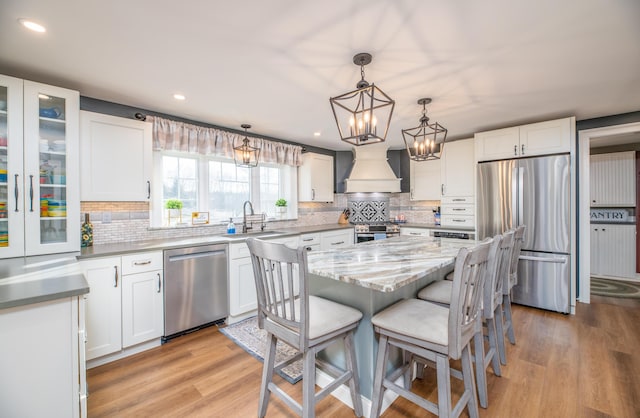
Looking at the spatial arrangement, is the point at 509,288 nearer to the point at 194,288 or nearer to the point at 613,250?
the point at 194,288

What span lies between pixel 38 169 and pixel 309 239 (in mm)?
2859

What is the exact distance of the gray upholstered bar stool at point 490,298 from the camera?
1.70 meters

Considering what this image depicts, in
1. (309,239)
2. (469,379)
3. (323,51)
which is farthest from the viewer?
(309,239)

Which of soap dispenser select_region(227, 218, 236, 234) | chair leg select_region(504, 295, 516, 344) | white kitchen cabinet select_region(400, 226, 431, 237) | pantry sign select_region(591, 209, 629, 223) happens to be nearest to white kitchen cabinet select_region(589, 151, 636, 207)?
pantry sign select_region(591, 209, 629, 223)

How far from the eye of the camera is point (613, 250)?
469cm

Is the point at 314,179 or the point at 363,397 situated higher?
the point at 314,179

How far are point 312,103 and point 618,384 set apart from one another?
3.36 m

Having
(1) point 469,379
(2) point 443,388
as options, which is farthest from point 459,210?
(2) point 443,388

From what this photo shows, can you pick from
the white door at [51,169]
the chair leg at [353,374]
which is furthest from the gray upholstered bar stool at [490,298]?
the white door at [51,169]

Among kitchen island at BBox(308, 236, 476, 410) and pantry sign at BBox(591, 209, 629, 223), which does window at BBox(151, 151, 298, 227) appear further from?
pantry sign at BBox(591, 209, 629, 223)

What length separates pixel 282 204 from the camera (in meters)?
4.38

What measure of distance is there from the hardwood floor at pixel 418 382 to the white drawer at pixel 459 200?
1.93 m

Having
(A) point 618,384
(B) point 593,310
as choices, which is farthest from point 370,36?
(B) point 593,310

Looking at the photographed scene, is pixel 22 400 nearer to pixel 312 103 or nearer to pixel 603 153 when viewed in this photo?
pixel 312 103
